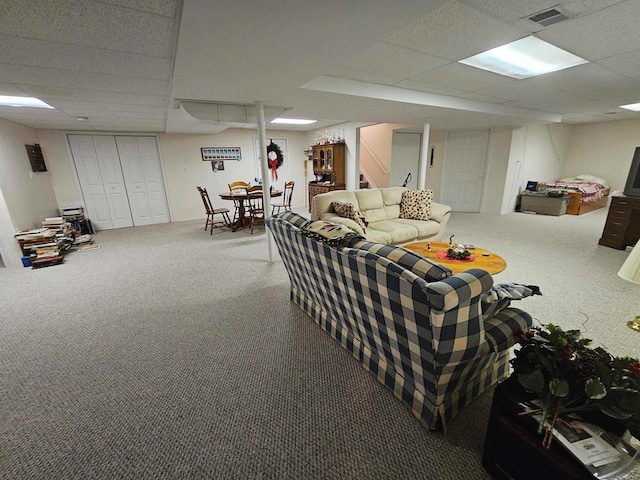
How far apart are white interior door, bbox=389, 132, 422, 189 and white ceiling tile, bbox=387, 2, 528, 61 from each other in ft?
15.6

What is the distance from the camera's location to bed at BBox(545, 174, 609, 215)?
627 cm

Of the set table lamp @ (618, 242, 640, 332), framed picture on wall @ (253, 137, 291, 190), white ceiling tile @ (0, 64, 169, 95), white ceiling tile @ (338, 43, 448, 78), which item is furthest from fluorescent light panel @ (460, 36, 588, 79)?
framed picture on wall @ (253, 137, 291, 190)

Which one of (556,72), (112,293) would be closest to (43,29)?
(112,293)

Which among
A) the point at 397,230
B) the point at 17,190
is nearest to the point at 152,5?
the point at 397,230

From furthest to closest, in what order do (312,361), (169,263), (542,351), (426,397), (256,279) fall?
1. (169,263)
2. (256,279)
3. (312,361)
4. (426,397)
5. (542,351)

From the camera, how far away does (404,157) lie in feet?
23.3

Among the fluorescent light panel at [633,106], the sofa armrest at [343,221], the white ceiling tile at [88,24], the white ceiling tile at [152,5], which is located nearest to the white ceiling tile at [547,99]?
the fluorescent light panel at [633,106]

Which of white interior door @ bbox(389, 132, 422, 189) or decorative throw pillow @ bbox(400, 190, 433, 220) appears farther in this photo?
white interior door @ bbox(389, 132, 422, 189)

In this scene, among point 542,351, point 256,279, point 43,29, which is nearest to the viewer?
point 542,351

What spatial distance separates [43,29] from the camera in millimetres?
1581

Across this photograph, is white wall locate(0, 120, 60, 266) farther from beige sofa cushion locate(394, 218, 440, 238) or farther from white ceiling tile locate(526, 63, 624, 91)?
white ceiling tile locate(526, 63, 624, 91)

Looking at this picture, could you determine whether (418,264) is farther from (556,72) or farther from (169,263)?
(169,263)

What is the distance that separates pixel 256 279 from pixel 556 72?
4.06m

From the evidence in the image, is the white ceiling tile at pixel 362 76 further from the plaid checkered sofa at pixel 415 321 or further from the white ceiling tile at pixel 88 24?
the plaid checkered sofa at pixel 415 321
